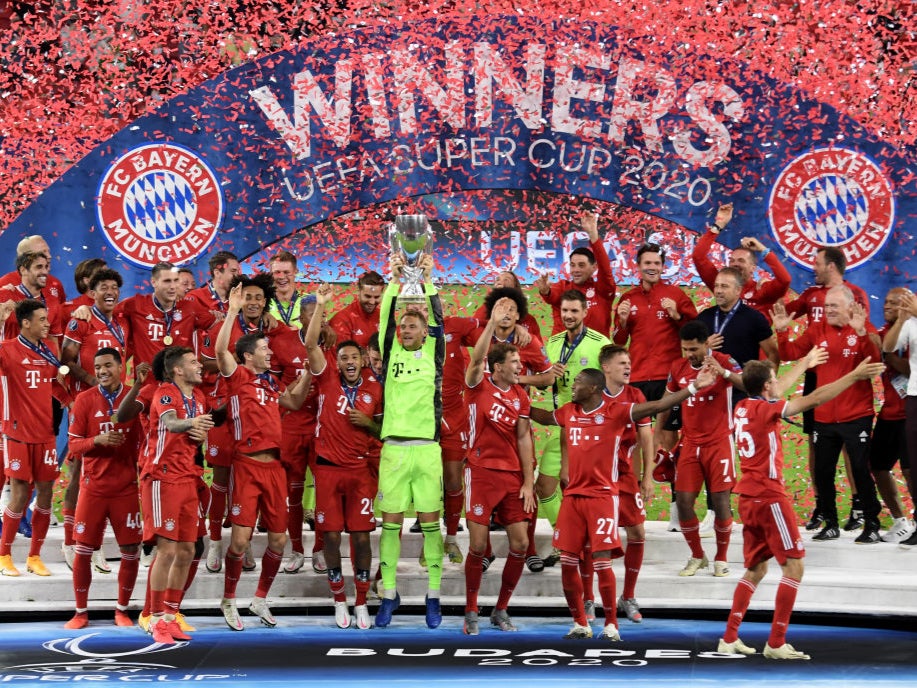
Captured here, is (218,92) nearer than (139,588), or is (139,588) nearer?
(139,588)

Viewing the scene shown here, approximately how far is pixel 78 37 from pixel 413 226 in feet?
11.3

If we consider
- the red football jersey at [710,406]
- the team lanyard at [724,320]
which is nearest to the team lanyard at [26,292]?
the red football jersey at [710,406]

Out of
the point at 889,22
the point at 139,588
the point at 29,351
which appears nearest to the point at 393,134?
the point at 29,351

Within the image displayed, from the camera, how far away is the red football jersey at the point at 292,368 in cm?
836

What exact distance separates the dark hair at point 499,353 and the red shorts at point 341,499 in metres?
1.03

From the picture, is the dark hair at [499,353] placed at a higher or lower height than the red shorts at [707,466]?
higher

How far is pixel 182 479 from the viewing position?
24.1 ft

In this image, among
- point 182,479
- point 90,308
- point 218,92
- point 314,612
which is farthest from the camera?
point 218,92

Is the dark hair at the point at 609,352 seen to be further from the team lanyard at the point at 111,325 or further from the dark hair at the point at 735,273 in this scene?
the team lanyard at the point at 111,325

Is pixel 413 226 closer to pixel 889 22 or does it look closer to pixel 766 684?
pixel 766 684

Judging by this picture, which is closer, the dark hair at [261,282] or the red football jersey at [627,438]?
the red football jersey at [627,438]

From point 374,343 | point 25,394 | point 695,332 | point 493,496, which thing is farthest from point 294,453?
point 695,332

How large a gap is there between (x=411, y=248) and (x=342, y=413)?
3.68 ft

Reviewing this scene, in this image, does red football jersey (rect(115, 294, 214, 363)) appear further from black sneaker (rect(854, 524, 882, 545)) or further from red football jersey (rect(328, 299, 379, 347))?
black sneaker (rect(854, 524, 882, 545))
